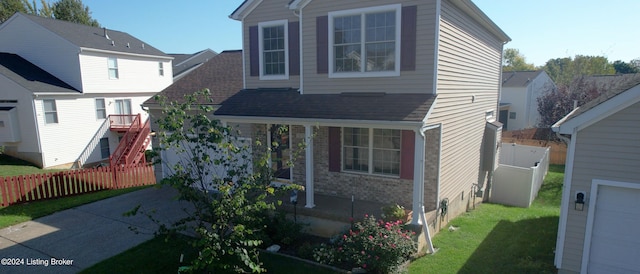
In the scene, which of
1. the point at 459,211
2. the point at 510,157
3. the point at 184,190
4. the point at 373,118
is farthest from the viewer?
the point at 510,157

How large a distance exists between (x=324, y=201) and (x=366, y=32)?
4.96 meters

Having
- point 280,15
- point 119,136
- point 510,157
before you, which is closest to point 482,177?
point 510,157

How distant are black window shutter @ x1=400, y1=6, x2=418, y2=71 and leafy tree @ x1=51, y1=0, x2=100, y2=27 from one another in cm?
4533

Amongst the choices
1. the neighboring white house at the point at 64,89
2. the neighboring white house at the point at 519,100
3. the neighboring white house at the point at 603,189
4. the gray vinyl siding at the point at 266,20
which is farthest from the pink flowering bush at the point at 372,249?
the neighboring white house at the point at 519,100

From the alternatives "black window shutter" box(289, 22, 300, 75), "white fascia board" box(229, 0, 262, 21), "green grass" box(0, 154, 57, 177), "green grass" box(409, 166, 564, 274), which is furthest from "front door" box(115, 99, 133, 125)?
"green grass" box(409, 166, 564, 274)

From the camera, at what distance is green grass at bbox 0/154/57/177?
1794 centimetres

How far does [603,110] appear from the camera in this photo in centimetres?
632

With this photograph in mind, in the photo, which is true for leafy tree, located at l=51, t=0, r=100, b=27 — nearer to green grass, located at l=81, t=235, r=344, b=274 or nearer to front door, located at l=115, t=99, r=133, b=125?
front door, located at l=115, t=99, r=133, b=125

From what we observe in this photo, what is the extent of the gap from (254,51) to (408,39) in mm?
5237

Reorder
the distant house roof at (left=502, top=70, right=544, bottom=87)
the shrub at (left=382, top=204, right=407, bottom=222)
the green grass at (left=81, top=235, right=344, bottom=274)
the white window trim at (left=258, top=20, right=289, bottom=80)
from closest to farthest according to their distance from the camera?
the green grass at (left=81, top=235, right=344, bottom=274)
the shrub at (left=382, top=204, right=407, bottom=222)
the white window trim at (left=258, top=20, right=289, bottom=80)
the distant house roof at (left=502, top=70, right=544, bottom=87)

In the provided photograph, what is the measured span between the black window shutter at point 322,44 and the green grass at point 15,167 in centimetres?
1712

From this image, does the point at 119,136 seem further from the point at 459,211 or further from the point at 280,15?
the point at 459,211

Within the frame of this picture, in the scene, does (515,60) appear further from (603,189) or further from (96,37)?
(603,189)

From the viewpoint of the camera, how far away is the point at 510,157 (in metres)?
19.1
